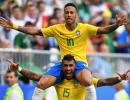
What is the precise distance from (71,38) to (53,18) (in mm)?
6554

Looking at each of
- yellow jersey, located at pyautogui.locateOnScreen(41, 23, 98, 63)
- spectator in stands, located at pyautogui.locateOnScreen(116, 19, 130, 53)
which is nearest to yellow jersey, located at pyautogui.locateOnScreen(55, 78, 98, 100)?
yellow jersey, located at pyautogui.locateOnScreen(41, 23, 98, 63)

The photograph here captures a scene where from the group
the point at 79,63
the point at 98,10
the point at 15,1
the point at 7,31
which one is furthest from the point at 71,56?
Answer: the point at 98,10

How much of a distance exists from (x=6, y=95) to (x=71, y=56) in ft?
11.1

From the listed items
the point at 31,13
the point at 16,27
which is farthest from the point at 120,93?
the point at 16,27

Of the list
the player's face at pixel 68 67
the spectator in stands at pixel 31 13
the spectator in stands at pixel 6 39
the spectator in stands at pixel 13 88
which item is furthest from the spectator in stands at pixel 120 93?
the player's face at pixel 68 67

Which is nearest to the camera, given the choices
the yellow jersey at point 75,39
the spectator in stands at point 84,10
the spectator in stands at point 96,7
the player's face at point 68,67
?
the player's face at point 68,67

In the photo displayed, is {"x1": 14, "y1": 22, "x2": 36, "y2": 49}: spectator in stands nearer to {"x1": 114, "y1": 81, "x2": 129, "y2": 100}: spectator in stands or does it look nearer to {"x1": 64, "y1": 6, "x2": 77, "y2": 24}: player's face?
{"x1": 114, "y1": 81, "x2": 129, "y2": 100}: spectator in stands

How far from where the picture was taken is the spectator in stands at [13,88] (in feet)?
61.4

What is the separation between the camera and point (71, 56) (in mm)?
16062

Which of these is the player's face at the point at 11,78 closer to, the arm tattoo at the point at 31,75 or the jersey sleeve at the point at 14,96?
the jersey sleeve at the point at 14,96

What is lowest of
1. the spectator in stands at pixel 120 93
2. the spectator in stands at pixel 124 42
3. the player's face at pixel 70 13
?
the spectator in stands at pixel 120 93

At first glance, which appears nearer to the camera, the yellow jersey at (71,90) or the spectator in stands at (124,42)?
the yellow jersey at (71,90)

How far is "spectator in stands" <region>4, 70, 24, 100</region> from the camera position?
18.7 m

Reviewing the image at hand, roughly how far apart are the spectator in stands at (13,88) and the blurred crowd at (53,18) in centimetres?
194
